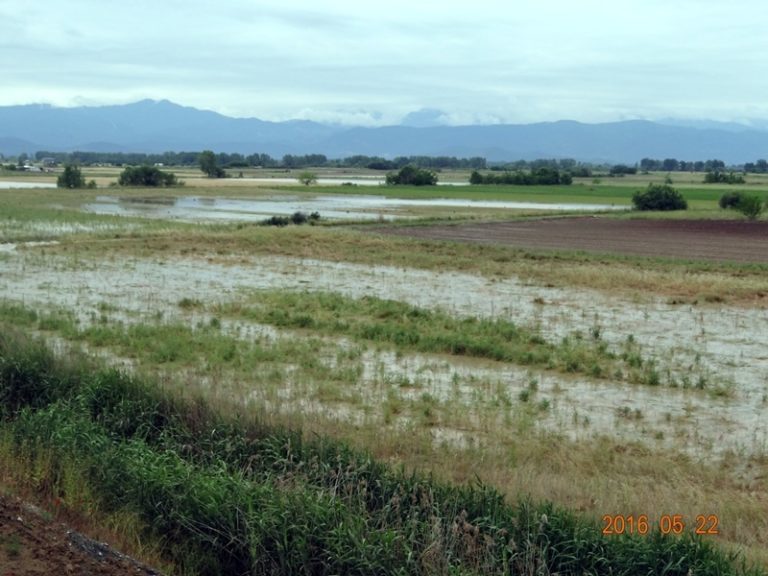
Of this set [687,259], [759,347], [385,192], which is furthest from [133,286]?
[385,192]

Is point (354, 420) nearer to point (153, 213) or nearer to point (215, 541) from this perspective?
point (215, 541)

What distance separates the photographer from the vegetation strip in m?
5.26

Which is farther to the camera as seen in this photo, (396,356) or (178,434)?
(396,356)

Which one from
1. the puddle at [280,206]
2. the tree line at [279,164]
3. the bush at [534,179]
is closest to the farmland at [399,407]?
the puddle at [280,206]

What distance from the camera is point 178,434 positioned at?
7719mm

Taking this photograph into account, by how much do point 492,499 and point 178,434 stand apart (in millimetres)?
3212

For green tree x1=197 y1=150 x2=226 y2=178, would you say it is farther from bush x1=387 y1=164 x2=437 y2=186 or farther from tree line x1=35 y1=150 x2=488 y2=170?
tree line x1=35 y1=150 x2=488 y2=170

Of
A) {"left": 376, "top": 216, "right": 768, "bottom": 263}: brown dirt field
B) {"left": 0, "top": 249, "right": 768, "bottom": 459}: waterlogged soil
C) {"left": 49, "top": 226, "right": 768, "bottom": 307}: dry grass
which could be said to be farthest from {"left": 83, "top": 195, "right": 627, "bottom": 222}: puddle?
{"left": 0, "top": 249, "right": 768, "bottom": 459}: waterlogged soil

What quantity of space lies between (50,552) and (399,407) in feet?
16.2

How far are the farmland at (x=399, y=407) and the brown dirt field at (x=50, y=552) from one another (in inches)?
17.1

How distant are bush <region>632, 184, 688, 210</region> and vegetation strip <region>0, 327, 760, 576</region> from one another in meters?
49.5

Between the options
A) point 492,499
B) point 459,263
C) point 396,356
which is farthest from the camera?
point 459,263
